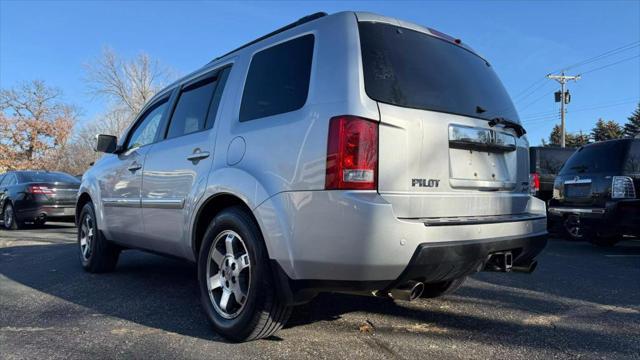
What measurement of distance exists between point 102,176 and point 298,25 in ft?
10.4

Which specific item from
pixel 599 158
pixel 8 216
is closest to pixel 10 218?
pixel 8 216

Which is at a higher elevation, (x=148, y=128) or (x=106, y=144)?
(x=148, y=128)

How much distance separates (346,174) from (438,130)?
696mm

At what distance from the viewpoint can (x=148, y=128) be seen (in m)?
5.02

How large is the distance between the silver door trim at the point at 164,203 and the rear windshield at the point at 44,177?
27.1 ft

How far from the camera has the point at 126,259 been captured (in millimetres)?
6863

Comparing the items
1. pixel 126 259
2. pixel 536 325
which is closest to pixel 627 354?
pixel 536 325

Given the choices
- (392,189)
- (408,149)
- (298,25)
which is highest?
(298,25)

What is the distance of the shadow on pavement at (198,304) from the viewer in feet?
11.4

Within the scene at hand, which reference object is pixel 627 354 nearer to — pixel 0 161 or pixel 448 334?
pixel 448 334

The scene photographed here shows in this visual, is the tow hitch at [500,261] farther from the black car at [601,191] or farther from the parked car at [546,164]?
the parked car at [546,164]

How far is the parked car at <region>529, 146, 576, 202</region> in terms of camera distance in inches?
447

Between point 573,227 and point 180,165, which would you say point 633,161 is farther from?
point 180,165

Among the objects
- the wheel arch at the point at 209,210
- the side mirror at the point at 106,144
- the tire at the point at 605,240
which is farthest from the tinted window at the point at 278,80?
the tire at the point at 605,240
